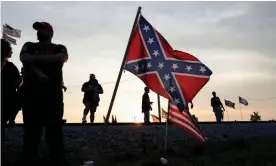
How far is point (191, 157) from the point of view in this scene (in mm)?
9469

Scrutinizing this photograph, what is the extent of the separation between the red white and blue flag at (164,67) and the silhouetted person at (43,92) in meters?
3.39

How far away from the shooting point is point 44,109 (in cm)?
501

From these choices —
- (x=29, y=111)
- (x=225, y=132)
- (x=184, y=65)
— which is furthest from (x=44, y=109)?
(x=225, y=132)

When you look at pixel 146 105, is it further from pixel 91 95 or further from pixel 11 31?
pixel 11 31

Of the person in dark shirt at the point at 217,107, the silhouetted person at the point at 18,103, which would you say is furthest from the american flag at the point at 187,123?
the person in dark shirt at the point at 217,107

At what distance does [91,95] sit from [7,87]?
8.43m

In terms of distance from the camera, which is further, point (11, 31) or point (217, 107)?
point (217, 107)

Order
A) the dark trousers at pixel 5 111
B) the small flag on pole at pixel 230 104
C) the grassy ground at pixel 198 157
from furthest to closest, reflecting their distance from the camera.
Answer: the small flag on pole at pixel 230 104 < the grassy ground at pixel 198 157 < the dark trousers at pixel 5 111

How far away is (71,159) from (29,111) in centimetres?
391

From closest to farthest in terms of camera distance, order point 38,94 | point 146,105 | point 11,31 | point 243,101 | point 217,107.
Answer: point 38,94, point 11,31, point 146,105, point 217,107, point 243,101

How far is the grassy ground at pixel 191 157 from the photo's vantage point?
837cm

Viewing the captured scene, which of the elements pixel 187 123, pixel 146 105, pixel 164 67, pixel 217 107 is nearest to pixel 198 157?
pixel 187 123

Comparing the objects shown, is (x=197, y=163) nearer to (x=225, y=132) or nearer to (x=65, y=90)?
(x=65, y=90)

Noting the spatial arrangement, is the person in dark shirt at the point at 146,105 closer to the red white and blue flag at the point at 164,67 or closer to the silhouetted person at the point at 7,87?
the red white and blue flag at the point at 164,67
